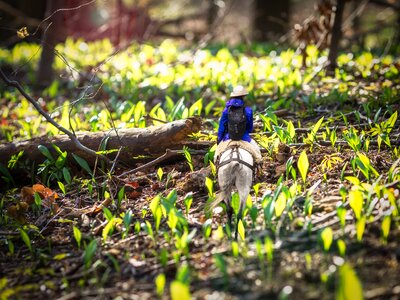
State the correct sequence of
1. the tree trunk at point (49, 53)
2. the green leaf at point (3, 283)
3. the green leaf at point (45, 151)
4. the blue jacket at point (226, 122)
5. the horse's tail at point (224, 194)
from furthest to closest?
the tree trunk at point (49, 53) → the green leaf at point (45, 151) → the blue jacket at point (226, 122) → the horse's tail at point (224, 194) → the green leaf at point (3, 283)

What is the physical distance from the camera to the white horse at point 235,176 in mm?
2613

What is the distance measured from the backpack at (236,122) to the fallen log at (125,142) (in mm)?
696

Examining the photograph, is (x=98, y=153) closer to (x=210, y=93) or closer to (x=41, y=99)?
(x=210, y=93)

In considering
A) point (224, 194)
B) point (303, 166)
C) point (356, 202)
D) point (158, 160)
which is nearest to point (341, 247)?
point (356, 202)

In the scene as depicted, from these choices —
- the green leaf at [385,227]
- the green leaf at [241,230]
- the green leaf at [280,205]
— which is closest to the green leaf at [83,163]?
the green leaf at [241,230]

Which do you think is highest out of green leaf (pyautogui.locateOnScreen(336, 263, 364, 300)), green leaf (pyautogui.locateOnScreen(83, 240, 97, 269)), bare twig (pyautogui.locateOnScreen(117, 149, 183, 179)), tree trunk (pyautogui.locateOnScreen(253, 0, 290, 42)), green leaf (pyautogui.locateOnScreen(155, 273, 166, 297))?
tree trunk (pyautogui.locateOnScreen(253, 0, 290, 42))

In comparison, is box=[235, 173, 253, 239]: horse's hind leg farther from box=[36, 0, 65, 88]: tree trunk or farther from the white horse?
box=[36, 0, 65, 88]: tree trunk

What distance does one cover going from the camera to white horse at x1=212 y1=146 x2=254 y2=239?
103 inches

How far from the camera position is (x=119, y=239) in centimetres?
270

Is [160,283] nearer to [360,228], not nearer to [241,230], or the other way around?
[241,230]

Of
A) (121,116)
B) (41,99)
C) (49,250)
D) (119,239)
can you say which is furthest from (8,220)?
(41,99)

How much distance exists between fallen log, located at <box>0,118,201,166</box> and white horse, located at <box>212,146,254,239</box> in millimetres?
896

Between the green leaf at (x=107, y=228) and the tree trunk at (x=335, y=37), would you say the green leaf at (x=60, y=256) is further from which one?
the tree trunk at (x=335, y=37)

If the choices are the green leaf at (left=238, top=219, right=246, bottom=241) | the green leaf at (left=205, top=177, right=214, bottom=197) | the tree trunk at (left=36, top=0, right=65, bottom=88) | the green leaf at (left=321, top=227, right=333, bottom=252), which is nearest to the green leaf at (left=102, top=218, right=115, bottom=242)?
the green leaf at (left=205, top=177, right=214, bottom=197)
